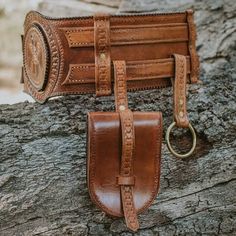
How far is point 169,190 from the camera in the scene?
1.76m

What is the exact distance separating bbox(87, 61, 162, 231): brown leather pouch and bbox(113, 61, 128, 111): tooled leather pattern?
9 centimetres

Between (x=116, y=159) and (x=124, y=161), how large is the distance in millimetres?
31

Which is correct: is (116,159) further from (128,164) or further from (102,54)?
(102,54)

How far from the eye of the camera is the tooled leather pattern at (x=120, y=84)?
1.70 meters

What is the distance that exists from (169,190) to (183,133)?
21 cm

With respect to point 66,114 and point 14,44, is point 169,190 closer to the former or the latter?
point 66,114

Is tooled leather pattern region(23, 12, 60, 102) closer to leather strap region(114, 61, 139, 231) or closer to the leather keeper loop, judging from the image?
leather strap region(114, 61, 139, 231)

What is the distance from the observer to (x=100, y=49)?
1.71m

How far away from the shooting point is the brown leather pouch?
5.11 feet

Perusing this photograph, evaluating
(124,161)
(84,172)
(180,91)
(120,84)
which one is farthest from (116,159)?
(180,91)

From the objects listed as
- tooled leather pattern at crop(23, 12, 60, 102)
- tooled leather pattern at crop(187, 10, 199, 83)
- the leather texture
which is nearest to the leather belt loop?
the leather texture

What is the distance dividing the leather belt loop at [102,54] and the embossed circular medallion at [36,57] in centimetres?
18

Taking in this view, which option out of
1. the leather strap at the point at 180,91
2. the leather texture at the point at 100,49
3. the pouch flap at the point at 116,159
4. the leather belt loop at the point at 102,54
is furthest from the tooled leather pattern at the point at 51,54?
the leather strap at the point at 180,91

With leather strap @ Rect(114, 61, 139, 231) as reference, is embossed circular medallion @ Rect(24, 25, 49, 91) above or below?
above
